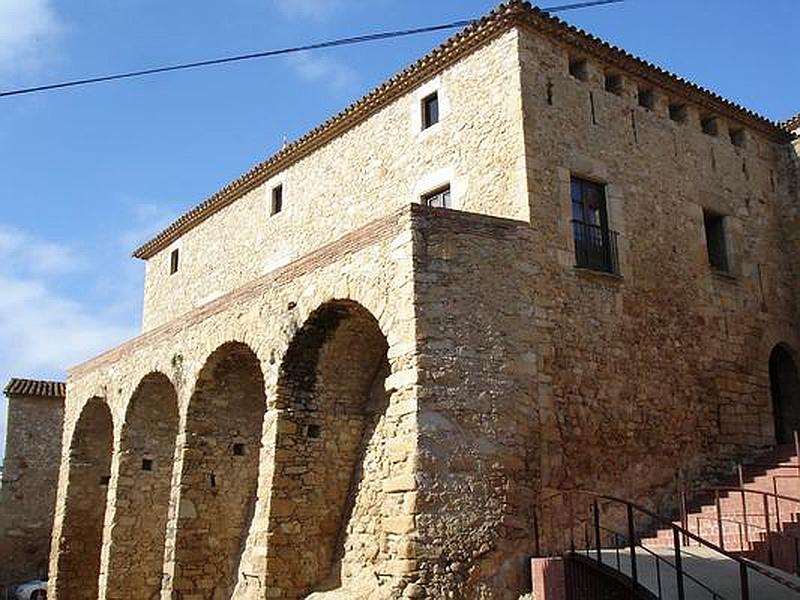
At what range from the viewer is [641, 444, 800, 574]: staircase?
36.3 ft

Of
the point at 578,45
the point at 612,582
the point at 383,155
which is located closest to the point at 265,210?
the point at 383,155

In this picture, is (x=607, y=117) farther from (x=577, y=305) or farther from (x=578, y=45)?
(x=577, y=305)

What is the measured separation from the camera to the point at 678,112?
53.2 feet

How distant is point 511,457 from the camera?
37.7 feet

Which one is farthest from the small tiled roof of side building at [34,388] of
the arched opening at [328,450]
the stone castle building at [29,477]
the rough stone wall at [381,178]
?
the arched opening at [328,450]

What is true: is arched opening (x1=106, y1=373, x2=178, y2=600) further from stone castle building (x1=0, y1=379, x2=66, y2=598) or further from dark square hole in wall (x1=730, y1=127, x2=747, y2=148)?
dark square hole in wall (x1=730, y1=127, x2=747, y2=148)

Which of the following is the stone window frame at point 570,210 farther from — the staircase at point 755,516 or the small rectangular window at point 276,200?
the small rectangular window at point 276,200

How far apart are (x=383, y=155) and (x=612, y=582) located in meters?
9.00

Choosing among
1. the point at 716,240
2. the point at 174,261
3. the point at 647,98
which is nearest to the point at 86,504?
the point at 174,261

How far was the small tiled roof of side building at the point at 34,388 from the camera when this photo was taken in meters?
27.2

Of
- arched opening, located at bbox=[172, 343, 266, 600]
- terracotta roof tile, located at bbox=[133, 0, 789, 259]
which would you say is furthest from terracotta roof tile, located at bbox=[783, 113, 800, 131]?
arched opening, located at bbox=[172, 343, 266, 600]

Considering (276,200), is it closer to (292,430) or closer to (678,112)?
(292,430)

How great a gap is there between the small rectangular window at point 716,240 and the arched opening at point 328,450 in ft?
22.1

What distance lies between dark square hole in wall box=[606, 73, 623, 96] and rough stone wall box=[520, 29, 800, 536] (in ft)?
0.34
